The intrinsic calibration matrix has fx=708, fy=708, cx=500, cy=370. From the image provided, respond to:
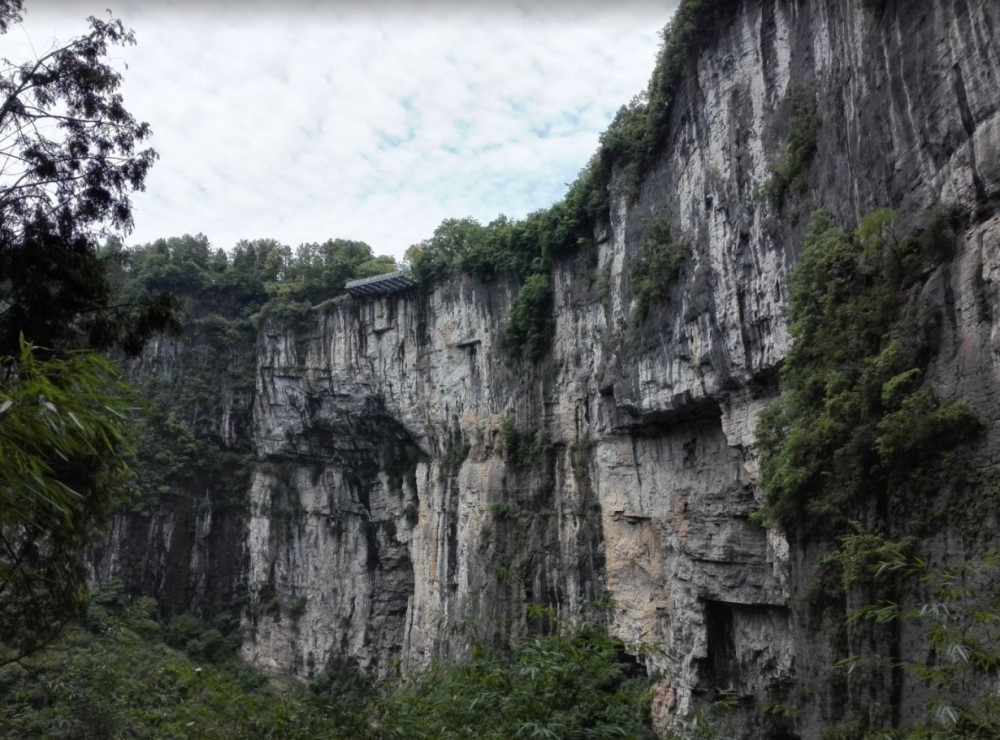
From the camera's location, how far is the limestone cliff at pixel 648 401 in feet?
25.4

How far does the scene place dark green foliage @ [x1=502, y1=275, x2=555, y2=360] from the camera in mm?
18734

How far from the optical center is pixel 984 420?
629cm

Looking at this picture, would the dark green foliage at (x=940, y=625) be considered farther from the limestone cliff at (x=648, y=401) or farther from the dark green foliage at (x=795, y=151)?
the dark green foliage at (x=795, y=151)

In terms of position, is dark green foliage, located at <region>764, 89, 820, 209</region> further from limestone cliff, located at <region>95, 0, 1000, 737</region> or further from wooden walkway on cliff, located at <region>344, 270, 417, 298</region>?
wooden walkway on cliff, located at <region>344, 270, 417, 298</region>

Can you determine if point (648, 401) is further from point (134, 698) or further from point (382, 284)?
point (382, 284)

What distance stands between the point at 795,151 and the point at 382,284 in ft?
50.4

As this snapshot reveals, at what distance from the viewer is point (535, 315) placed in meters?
19.0

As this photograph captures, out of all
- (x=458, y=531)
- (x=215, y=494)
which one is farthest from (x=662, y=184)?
(x=215, y=494)

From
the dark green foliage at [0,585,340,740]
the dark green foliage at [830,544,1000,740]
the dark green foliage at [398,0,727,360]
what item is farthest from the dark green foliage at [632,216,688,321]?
the dark green foliage at [0,585,340,740]

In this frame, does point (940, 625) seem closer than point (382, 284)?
Yes

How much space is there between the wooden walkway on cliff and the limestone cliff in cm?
51

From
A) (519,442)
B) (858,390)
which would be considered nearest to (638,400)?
(519,442)

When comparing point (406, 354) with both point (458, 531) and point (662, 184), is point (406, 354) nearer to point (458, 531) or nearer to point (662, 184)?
point (458, 531)

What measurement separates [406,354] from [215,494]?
34.2 ft
